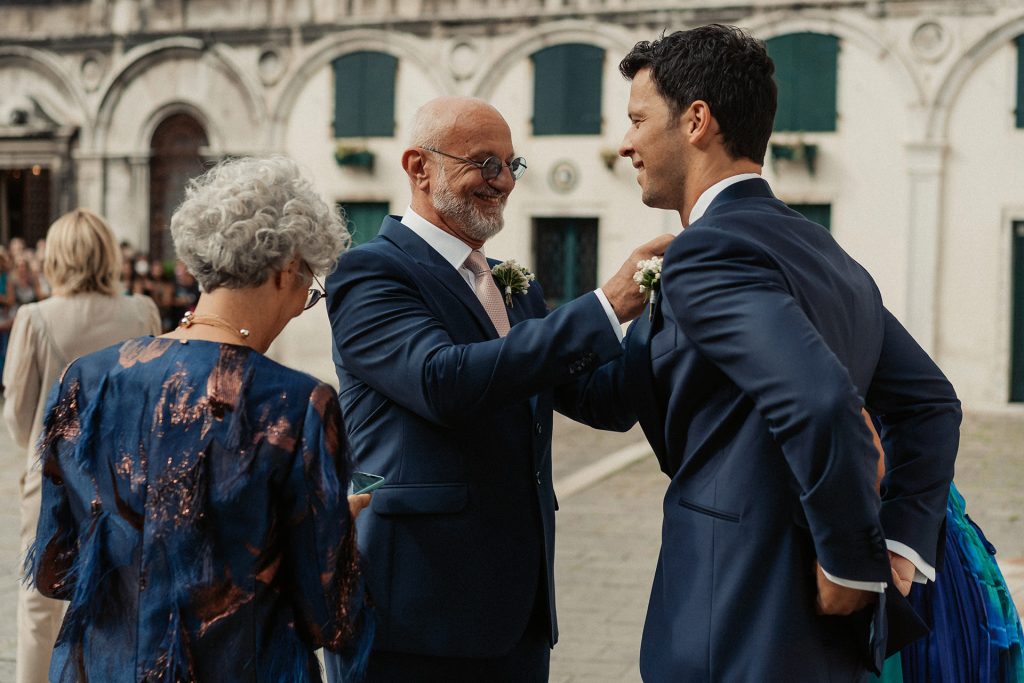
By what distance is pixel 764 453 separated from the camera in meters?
2.26

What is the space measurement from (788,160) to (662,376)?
51.9 ft

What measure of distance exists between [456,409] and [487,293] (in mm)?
548

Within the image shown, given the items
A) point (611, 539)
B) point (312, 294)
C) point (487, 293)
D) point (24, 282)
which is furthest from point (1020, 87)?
point (312, 294)

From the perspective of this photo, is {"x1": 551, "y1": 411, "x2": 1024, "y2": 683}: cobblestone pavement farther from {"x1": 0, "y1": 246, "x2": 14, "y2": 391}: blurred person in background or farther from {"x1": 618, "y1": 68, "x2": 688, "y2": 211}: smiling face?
{"x1": 0, "y1": 246, "x2": 14, "y2": 391}: blurred person in background

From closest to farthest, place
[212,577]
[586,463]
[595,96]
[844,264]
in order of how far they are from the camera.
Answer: [212,577] → [844,264] → [586,463] → [595,96]

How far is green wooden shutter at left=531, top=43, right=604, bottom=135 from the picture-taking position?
18578 millimetres

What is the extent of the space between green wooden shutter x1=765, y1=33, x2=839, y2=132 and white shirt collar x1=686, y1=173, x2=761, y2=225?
15.7m

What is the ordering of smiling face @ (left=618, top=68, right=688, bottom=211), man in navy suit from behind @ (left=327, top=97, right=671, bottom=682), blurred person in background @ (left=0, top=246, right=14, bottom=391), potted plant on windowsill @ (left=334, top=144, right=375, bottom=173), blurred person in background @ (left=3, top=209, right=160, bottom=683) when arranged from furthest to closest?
potted plant on windowsill @ (left=334, top=144, right=375, bottom=173)
blurred person in background @ (left=0, top=246, right=14, bottom=391)
blurred person in background @ (left=3, top=209, right=160, bottom=683)
man in navy suit from behind @ (left=327, top=97, right=671, bottom=682)
smiling face @ (left=618, top=68, right=688, bottom=211)

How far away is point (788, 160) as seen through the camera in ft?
57.9

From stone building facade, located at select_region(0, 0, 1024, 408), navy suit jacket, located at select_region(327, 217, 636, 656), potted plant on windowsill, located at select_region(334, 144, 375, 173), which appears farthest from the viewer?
potted plant on windowsill, located at select_region(334, 144, 375, 173)

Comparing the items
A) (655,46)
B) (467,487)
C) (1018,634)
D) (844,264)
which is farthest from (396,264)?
(1018,634)

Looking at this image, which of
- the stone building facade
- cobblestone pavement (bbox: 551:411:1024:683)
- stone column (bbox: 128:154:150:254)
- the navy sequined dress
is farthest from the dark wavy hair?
stone column (bbox: 128:154:150:254)

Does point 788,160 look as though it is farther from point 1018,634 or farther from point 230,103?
point 1018,634

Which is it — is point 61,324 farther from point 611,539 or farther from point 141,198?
point 141,198
